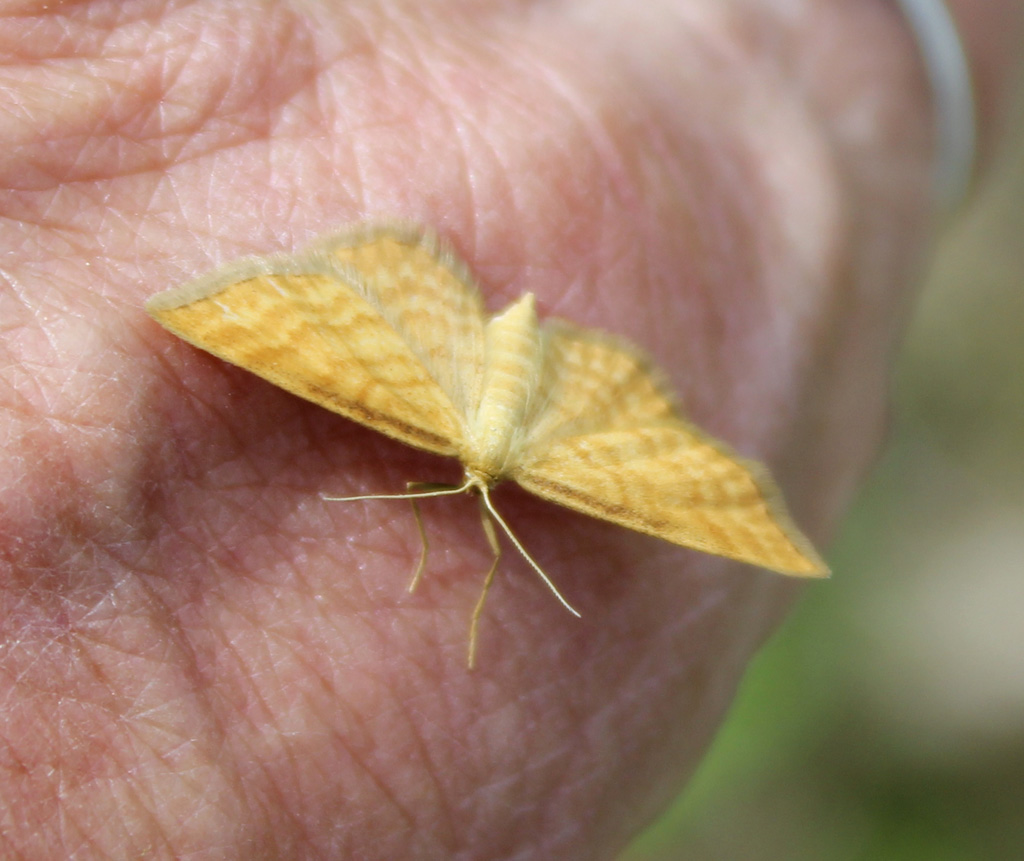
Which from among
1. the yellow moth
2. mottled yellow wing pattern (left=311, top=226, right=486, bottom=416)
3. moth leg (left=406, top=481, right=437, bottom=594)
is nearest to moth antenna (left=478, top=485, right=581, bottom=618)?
the yellow moth

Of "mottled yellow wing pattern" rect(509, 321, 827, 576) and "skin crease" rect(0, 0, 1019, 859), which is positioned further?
"mottled yellow wing pattern" rect(509, 321, 827, 576)

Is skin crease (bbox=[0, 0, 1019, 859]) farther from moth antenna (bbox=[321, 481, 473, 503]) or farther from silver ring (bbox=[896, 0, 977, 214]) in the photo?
silver ring (bbox=[896, 0, 977, 214])

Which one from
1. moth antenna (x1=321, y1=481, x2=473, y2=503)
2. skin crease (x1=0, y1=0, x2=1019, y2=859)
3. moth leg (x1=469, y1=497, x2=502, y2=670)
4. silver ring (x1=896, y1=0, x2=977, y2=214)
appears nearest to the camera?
skin crease (x1=0, y1=0, x2=1019, y2=859)

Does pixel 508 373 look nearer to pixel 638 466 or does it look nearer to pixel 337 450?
pixel 638 466

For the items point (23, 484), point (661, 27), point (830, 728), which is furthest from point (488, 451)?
point (830, 728)

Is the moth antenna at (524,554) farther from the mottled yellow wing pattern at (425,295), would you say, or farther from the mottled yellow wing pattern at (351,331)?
the mottled yellow wing pattern at (425,295)

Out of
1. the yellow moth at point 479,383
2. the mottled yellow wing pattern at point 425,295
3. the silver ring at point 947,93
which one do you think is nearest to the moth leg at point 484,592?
the yellow moth at point 479,383
